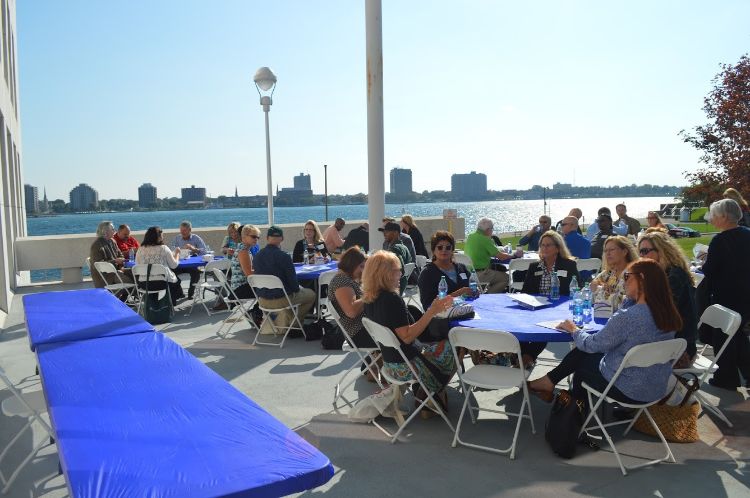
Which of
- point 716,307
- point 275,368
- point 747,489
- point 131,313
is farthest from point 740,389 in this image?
point 131,313

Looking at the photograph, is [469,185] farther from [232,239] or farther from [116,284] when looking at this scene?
[116,284]

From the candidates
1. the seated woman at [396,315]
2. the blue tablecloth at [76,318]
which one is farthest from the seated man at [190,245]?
the seated woman at [396,315]

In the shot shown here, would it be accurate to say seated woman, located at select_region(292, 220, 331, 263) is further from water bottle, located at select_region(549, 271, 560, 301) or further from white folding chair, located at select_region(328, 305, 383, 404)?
water bottle, located at select_region(549, 271, 560, 301)

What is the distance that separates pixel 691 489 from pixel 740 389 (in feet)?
7.75

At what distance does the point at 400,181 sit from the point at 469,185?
122 feet

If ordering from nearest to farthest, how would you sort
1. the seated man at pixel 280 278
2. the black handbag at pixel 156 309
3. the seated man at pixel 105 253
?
the seated man at pixel 280 278 → the black handbag at pixel 156 309 → the seated man at pixel 105 253

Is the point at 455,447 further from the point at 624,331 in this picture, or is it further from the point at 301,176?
the point at 301,176

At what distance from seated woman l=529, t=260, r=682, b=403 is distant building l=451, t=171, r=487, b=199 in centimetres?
12748

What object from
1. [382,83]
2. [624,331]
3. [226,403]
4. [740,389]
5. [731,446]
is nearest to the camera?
[226,403]

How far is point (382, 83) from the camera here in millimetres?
8172

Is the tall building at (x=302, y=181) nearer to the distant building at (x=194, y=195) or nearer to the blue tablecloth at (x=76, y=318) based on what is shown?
the distant building at (x=194, y=195)

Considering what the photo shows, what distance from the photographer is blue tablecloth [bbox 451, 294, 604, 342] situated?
4.35 m

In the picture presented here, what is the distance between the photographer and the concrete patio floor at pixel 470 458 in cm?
377

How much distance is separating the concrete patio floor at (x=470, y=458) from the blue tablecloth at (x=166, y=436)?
127 cm
